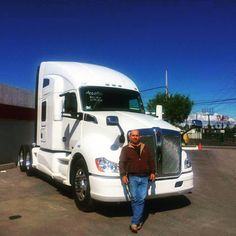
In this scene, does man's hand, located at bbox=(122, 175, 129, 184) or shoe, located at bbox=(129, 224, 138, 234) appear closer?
shoe, located at bbox=(129, 224, 138, 234)

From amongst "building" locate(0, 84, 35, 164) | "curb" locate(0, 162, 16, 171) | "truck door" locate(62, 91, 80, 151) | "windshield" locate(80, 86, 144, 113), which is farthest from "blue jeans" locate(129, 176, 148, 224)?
"building" locate(0, 84, 35, 164)

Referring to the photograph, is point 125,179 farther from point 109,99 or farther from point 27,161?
point 27,161

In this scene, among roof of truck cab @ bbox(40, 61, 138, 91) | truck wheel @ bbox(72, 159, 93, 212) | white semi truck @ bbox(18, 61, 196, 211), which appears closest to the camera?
white semi truck @ bbox(18, 61, 196, 211)

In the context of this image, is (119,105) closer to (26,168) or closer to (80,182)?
(80,182)

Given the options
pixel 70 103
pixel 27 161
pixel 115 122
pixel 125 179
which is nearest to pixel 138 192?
pixel 125 179

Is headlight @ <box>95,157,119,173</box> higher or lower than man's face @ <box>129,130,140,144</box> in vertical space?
lower

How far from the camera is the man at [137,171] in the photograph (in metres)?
6.74

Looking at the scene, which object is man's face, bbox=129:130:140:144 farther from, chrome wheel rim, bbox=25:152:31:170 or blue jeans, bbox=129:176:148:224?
chrome wheel rim, bbox=25:152:31:170

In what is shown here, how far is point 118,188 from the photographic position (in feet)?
24.1

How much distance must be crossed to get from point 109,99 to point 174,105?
175ft

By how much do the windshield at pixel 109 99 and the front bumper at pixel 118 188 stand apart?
202 cm

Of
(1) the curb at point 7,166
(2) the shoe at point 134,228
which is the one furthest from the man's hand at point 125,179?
(1) the curb at point 7,166

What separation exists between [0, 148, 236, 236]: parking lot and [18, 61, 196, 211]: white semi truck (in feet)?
1.37

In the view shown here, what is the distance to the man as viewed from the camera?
6738 millimetres
